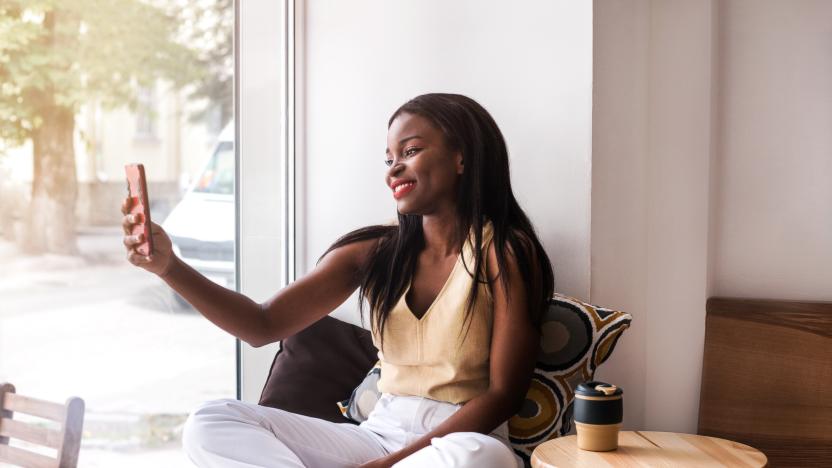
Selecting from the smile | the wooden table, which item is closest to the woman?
the smile

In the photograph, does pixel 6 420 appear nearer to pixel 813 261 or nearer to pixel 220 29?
pixel 220 29

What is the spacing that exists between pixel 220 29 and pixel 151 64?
388 millimetres

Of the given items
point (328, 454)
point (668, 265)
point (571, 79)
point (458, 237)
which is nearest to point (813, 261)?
point (668, 265)

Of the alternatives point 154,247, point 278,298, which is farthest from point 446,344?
point 154,247

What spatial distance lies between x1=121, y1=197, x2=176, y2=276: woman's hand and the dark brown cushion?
64cm

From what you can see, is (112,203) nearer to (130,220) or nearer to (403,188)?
(130,220)

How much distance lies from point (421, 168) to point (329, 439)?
27.1 inches

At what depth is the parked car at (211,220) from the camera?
298 centimetres

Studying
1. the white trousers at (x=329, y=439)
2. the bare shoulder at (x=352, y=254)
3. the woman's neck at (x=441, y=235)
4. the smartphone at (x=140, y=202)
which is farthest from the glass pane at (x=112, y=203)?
the woman's neck at (x=441, y=235)

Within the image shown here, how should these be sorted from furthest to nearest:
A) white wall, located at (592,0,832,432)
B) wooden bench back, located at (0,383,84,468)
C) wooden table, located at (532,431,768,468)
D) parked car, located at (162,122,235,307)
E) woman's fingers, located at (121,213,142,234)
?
parked car, located at (162,122,235,307)
white wall, located at (592,0,832,432)
woman's fingers, located at (121,213,142,234)
wooden table, located at (532,431,768,468)
wooden bench back, located at (0,383,84,468)

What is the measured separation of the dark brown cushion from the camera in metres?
2.54

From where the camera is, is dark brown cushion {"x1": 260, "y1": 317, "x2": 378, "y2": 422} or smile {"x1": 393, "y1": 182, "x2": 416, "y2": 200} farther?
dark brown cushion {"x1": 260, "y1": 317, "x2": 378, "y2": 422}

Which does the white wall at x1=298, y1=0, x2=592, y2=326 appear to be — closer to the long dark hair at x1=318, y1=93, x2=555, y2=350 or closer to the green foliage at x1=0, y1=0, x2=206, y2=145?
the long dark hair at x1=318, y1=93, x2=555, y2=350

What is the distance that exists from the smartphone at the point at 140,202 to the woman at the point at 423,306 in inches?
0.8
